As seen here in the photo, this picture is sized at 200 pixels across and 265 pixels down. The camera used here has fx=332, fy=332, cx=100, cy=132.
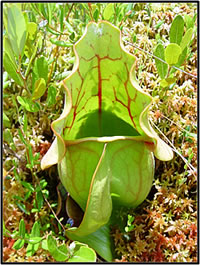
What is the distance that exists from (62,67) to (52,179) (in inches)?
17.2

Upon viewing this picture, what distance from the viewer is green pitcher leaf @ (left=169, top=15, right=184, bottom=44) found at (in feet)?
3.35

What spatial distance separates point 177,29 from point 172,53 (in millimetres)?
85

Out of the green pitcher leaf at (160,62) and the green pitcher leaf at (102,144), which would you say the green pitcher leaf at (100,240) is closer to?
the green pitcher leaf at (102,144)

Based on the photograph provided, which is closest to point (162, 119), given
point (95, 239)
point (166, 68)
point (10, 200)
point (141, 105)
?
point (166, 68)

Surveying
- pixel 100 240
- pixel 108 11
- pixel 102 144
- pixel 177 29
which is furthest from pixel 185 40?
pixel 100 240

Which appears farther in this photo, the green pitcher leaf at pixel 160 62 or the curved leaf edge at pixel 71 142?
the green pitcher leaf at pixel 160 62

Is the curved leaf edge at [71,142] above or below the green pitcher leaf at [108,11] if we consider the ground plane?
below

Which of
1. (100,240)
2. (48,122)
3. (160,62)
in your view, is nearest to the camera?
(100,240)

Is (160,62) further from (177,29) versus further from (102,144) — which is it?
(102,144)

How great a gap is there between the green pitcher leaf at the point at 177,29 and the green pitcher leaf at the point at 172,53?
0.22ft

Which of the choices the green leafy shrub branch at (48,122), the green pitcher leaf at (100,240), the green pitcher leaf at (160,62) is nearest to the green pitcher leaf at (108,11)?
the green leafy shrub branch at (48,122)

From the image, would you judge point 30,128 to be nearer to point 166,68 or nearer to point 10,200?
point 10,200

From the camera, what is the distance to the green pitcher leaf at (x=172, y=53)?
99 cm

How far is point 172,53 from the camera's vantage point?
1013 millimetres
